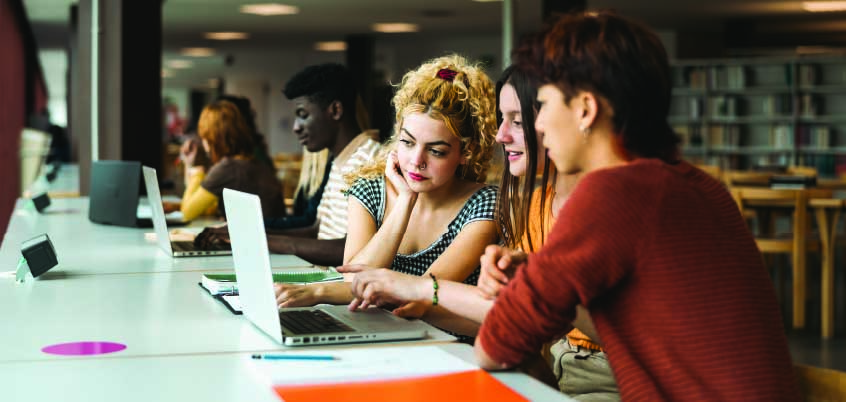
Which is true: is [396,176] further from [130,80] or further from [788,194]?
[788,194]

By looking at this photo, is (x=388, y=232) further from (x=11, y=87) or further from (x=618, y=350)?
(x=11, y=87)

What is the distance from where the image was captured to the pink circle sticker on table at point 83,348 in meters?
1.57

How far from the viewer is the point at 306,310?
1899mm

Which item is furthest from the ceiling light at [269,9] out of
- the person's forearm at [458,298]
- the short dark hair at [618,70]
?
the short dark hair at [618,70]

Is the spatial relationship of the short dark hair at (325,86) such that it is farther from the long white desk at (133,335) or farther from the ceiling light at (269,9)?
the ceiling light at (269,9)

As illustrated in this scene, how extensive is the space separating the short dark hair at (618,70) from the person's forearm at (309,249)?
5.51 feet

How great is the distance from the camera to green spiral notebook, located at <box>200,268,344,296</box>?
2150 mm

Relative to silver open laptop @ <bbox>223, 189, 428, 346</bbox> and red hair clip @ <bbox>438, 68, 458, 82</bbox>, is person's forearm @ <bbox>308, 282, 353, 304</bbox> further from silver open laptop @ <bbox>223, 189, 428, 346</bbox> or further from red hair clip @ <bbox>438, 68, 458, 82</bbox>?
red hair clip @ <bbox>438, 68, 458, 82</bbox>

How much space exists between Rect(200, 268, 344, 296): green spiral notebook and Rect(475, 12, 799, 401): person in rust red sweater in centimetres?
85

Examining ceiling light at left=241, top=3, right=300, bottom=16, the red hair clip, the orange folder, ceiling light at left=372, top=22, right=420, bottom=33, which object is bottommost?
the orange folder

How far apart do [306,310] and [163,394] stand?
599 mm

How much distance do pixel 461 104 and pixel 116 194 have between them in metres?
1.92

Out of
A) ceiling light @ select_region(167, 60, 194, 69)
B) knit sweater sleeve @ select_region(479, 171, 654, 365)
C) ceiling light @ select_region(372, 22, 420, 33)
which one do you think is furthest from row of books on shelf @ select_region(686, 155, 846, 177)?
ceiling light @ select_region(167, 60, 194, 69)

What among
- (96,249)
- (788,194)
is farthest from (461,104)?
(788,194)
